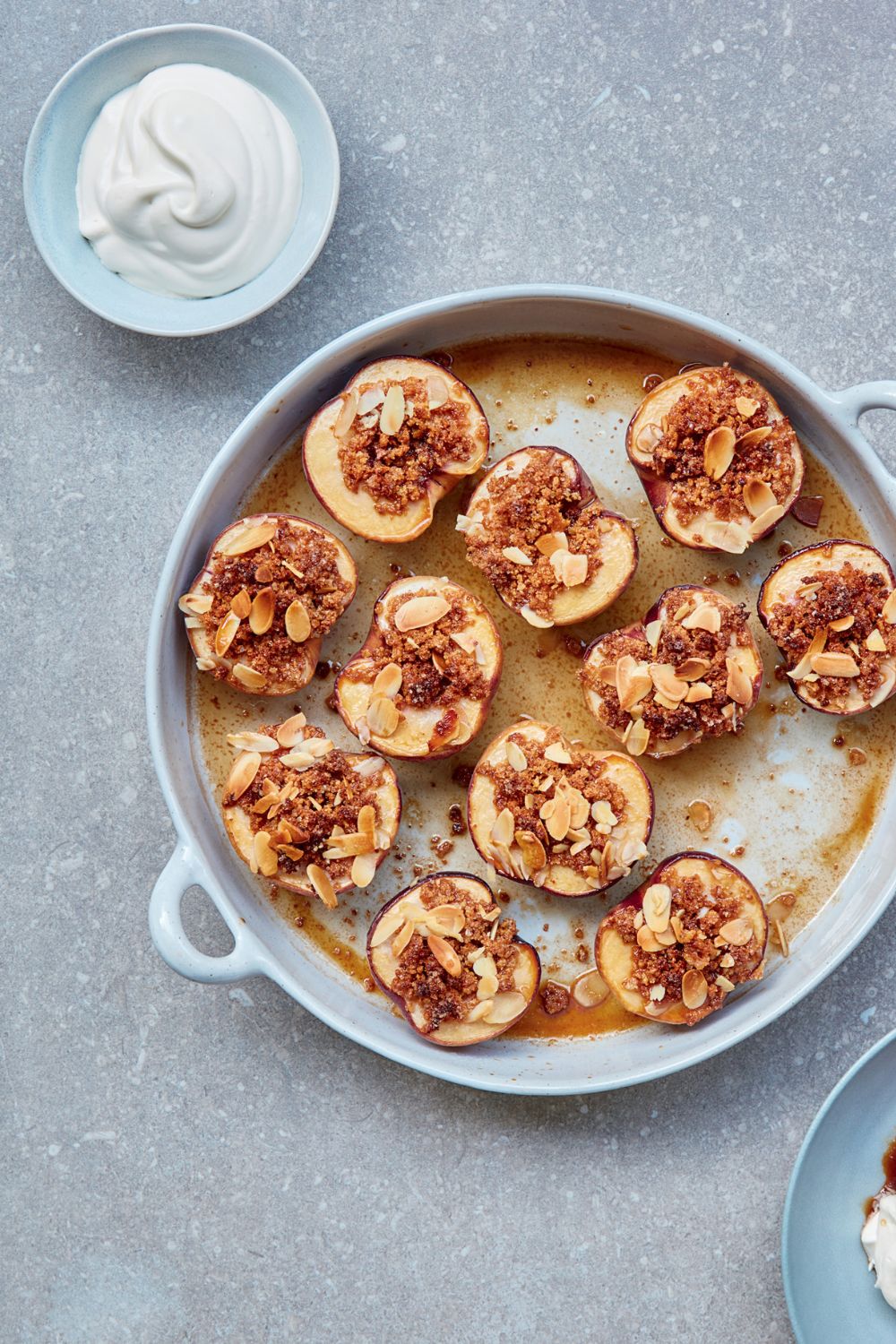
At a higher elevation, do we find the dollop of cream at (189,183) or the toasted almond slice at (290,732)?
the dollop of cream at (189,183)

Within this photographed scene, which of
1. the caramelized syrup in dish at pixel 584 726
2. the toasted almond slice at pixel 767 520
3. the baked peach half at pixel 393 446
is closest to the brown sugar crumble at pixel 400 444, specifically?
the baked peach half at pixel 393 446

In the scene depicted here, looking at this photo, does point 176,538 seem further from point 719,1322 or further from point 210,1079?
point 719,1322

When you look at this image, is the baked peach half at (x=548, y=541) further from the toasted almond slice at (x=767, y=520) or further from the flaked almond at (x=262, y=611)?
the flaked almond at (x=262, y=611)

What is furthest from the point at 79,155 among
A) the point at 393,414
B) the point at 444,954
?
the point at 444,954

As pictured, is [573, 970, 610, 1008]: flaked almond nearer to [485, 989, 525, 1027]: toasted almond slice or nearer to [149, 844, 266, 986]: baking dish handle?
[485, 989, 525, 1027]: toasted almond slice

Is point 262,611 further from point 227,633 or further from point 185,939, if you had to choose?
point 185,939

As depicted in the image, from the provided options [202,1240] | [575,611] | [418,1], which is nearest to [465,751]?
[575,611]
